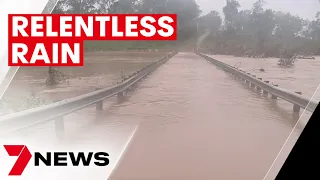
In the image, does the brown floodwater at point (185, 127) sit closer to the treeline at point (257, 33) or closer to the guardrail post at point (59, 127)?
the guardrail post at point (59, 127)

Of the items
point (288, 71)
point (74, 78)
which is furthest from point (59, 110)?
point (288, 71)

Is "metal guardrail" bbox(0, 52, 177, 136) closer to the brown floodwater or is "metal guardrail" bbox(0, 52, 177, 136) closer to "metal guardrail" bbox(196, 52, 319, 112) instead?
the brown floodwater

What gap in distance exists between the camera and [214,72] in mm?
2992

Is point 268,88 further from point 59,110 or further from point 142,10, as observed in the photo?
point 59,110

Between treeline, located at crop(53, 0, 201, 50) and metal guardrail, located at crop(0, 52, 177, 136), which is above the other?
treeline, located at crop(53, 0, 201, 50)

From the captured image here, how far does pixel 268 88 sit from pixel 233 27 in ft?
2.27

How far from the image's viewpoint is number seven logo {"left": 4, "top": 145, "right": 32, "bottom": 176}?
2.22 metres

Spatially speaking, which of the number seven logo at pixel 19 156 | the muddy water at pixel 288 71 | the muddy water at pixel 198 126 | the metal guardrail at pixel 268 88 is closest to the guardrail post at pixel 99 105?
the muddy water at pixel 198 126

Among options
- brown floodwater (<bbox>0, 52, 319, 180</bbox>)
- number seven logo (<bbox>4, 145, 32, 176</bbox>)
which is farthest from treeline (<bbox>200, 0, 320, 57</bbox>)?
number seven logo (<bbox>4, 145, 32, 176</bbox>)

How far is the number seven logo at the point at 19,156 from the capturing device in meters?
2.22

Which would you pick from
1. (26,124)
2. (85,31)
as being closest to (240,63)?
(85,31)

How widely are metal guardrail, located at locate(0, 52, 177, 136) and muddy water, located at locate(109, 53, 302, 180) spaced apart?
0.46ft

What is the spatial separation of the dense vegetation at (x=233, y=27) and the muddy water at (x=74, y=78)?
127 mm

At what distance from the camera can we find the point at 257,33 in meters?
2.52
